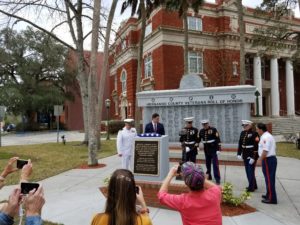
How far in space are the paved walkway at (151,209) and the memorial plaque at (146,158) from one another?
45.6 inches

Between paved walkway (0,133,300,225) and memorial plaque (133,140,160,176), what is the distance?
116cm

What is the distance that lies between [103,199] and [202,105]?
26.5 ft

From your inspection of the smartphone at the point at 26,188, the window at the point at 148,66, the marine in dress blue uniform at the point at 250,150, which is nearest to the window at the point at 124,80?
the window at the point at 148,66

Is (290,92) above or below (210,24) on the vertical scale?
A: below

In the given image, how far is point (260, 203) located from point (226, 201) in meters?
1.00

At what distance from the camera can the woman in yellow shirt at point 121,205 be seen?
278cm

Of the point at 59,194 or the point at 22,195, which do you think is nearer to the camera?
the point at 22,195

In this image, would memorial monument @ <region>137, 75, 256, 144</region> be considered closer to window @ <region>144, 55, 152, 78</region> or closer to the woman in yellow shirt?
the woman in yellow shirt

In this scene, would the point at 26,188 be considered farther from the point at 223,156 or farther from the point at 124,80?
the point at 124,80

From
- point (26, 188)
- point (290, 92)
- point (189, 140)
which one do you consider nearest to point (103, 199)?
point (189, 140)

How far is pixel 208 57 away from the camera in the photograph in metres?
38.2

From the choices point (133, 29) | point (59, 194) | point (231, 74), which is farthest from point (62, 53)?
point (59, 194)

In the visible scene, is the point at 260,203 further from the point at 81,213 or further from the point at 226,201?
the point at 81,213

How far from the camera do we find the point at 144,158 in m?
8.93
